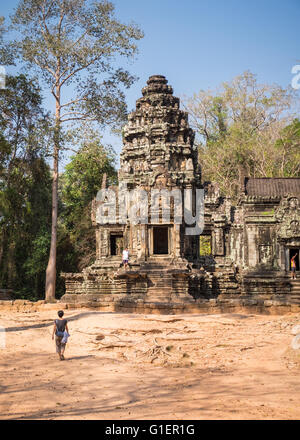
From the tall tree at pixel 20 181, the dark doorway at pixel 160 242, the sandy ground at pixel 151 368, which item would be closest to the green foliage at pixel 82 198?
the tall tree at pixel 20 181

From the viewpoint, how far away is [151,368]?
9.95 metres

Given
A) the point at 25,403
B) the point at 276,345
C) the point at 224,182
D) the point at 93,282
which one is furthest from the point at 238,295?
the point at 224,182

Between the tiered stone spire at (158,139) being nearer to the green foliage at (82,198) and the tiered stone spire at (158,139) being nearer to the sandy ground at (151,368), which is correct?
the green foliage at (82,198)

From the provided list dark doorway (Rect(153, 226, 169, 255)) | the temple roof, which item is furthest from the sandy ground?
the temple roof

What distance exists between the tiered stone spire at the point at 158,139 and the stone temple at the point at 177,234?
48 mm

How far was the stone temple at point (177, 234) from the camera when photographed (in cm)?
1861

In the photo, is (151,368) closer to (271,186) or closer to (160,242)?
(160,242)

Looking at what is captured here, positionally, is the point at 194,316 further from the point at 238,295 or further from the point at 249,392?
the point at 238,295

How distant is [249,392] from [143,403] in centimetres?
174

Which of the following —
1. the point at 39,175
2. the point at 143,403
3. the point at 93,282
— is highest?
the point at 39,175

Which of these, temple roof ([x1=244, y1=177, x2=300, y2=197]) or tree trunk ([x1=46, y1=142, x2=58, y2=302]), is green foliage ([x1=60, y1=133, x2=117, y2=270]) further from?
temple roof ([x1=244, y1=177, x2=300, y2=197])

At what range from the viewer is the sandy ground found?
23.0 ft

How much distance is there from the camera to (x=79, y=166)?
30328mm

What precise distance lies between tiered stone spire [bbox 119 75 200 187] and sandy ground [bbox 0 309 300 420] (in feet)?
32.2
